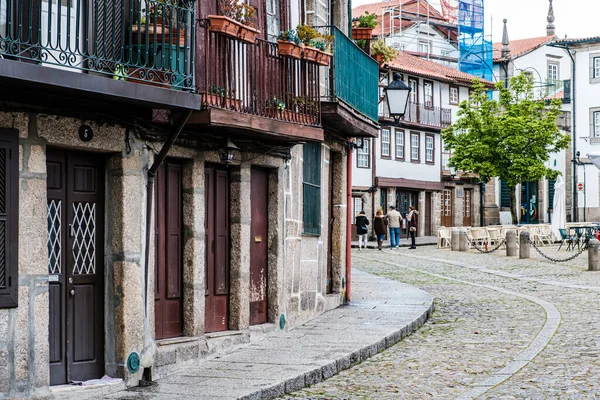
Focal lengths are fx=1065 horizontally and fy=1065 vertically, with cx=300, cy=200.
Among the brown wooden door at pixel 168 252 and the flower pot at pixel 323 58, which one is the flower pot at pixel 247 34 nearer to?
the brown wooden door at pixel 168 252

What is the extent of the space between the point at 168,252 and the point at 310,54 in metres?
3.03

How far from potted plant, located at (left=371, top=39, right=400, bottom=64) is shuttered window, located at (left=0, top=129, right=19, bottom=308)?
10140mm

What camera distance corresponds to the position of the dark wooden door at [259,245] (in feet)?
39.6

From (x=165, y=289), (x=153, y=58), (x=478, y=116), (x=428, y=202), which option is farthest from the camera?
(x=428, y=202)

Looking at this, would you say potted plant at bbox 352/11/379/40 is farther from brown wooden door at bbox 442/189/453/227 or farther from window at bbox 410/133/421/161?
brown wooden door at bbox 442/189/453/227

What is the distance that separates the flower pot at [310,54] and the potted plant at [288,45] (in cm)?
10

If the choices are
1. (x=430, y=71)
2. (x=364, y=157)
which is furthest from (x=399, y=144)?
(x=430, y=71)

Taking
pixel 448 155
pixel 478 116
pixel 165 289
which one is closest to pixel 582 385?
pixel 165 289

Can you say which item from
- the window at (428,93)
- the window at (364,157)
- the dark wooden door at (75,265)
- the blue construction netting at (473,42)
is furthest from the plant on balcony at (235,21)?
the blue construction netting at (473,42)

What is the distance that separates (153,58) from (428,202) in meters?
46.0

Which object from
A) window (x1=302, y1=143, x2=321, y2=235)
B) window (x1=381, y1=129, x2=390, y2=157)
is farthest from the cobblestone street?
window (x1=381, y1=129, x2=390, y2=157)

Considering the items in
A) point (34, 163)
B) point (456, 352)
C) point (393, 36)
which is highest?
point (393, 36)

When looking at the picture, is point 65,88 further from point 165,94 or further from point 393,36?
point 393,36

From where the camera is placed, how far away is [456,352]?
1154cm
